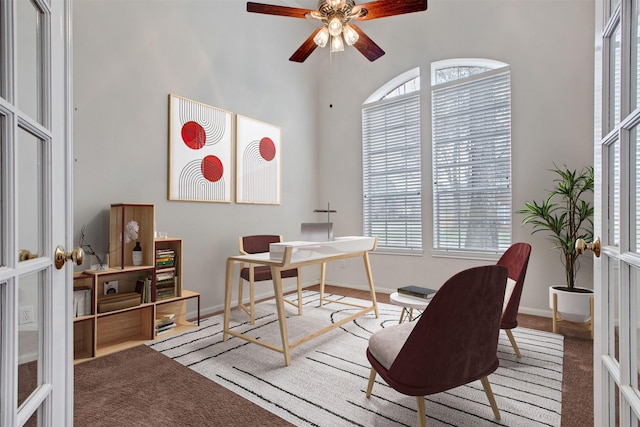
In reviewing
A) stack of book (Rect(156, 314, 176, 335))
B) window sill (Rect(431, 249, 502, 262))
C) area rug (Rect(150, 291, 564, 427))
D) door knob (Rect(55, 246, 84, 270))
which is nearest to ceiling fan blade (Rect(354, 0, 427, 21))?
door knob (Rect(55, 246, 84, 270))

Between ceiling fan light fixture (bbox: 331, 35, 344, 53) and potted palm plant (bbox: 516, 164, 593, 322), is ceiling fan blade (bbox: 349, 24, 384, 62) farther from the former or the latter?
potted palm plant (bbox: 516, 164, 593, 322)

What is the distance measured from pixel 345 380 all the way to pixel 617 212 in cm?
166

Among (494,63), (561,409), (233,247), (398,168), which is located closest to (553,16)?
(494,63)

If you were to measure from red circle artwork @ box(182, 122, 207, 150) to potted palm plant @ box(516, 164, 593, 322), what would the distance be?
128 inches

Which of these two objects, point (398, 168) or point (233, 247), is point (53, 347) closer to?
point (233, 247)

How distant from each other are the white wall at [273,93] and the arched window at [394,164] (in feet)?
0.43

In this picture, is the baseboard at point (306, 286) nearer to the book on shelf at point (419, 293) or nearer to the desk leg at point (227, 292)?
the desk leg at point (227, 292)

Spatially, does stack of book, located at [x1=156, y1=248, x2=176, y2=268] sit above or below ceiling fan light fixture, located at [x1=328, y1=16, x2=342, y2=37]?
below

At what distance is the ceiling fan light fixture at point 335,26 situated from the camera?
8.01ft

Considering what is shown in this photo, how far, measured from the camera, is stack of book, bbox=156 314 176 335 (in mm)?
2824

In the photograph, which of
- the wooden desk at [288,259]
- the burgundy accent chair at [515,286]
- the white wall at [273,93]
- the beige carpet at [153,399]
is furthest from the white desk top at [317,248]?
the white wall at [273,93]

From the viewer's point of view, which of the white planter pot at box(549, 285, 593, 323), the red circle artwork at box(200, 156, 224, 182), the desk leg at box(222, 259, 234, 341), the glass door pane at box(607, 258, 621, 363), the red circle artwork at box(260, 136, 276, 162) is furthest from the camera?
the red circle artwork at box(260, 136, 276, 162)

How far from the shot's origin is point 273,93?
4332mm

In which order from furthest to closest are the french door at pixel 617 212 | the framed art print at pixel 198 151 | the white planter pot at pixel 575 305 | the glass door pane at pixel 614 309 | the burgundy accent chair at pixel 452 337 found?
the framed art print at pixel 198 151
the white planter pot at pixel 575 305
the burgundy accent chair at pixel 452 337
the glass door pane at pixel 614 309
the french door at pixel 617 212
